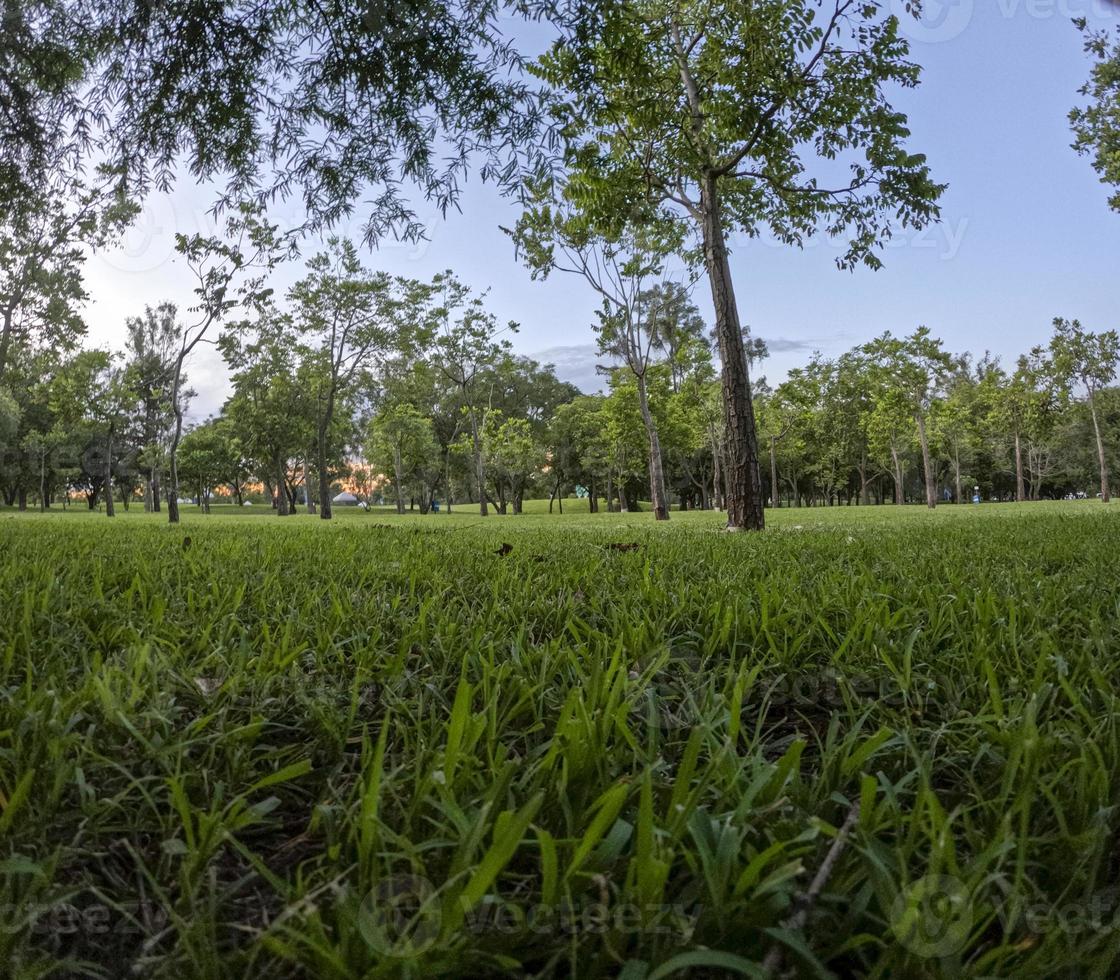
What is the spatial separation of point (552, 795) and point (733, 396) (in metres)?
7.79

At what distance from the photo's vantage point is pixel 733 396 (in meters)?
8.09

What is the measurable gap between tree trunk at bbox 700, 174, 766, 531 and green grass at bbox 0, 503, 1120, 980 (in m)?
6.00

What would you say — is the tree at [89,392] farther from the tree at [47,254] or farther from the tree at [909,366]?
the tree at [909,366]

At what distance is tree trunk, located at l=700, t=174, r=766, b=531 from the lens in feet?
26.2

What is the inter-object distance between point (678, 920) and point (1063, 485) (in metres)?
78.7

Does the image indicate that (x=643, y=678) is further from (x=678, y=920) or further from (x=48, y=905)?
(x=48, y=905)

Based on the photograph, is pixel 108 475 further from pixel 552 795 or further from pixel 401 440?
pixel 552 795

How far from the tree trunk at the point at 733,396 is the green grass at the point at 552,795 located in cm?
600

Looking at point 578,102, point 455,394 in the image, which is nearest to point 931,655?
point 578,102

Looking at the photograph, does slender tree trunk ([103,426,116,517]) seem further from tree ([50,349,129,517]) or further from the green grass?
the green grass

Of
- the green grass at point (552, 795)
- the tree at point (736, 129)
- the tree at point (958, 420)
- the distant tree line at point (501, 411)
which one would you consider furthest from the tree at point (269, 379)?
the tree at point (958, 420)

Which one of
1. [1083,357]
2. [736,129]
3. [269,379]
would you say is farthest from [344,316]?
[1083,357]

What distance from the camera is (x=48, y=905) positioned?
717mm

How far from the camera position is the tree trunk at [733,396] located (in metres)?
8.00
